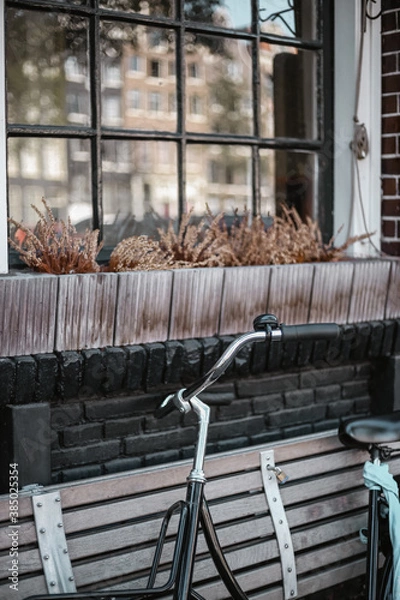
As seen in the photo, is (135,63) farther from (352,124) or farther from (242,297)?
(242,297)

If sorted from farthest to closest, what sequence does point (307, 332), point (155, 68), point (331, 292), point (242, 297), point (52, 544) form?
1. point (155, 68)
2. point (331, 292)
3. point (242, 297)
4. point (52, 544)
5. point (307, 332)

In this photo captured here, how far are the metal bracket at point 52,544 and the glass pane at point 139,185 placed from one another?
132 centimetres

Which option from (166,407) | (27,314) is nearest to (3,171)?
(27,314)

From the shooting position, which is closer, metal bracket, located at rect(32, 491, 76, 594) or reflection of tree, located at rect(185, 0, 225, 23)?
metal bracket, located at rect(32, 491, 76, 594)

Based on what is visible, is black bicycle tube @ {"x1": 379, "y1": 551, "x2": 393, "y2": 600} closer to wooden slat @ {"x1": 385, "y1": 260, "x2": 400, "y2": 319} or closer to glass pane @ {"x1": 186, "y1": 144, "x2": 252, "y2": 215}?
wooden slat @ {"x1": 385, "y1": 260, "x2": 400, "y2": 319}

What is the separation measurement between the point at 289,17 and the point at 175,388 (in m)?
1.77

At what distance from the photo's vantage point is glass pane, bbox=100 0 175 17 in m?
3.15

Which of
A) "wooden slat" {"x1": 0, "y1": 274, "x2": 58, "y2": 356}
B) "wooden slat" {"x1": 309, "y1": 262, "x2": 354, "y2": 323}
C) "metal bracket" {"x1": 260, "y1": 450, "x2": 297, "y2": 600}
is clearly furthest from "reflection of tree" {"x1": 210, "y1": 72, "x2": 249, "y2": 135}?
"metal bracket" {"x1": 260, "y1": 450, "x2": 297, "y2": 600}

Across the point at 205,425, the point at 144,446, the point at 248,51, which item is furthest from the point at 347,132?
the point at 205,425

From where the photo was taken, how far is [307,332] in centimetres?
212

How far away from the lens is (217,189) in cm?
355

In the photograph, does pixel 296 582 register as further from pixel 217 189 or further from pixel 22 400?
pixel 217 189

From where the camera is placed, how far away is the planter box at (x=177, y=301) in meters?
2.43

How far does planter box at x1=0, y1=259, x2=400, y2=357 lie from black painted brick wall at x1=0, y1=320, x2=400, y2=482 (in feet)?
0.18
